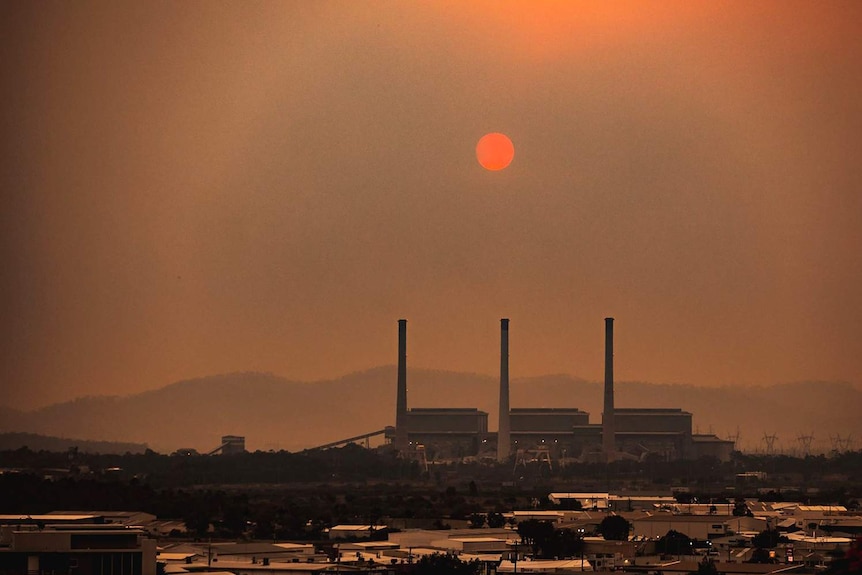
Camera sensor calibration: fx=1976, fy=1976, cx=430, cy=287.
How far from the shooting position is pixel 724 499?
62094 mm

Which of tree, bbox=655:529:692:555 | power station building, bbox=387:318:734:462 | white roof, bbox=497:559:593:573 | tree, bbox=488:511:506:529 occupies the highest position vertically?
power station building, bbox=387:318:734:462

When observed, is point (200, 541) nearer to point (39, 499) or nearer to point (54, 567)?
point (39, 499)

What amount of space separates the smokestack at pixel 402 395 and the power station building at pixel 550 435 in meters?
0.05

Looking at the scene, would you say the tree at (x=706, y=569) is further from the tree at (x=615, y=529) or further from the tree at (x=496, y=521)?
the tree at (x=496, y=521)

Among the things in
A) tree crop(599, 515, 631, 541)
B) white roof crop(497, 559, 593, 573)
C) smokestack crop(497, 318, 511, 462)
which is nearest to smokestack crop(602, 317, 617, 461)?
smokestack crop(497, 318, 511, 462)

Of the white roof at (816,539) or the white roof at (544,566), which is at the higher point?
the white roof at (816,539)

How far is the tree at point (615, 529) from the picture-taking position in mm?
42094

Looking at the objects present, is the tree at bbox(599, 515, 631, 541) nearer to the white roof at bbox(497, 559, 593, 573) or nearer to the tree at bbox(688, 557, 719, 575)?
the white roof at bbox(497, 559, 593, 573)

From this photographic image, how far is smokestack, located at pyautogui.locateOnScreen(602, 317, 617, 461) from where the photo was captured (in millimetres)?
97125

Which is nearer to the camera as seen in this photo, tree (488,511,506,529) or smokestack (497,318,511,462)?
tree (488,511,506,529)

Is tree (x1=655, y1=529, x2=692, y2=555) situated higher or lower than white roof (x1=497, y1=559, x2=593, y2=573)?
higher

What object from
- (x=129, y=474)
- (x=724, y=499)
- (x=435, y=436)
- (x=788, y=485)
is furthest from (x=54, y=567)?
(x=435, y=436)

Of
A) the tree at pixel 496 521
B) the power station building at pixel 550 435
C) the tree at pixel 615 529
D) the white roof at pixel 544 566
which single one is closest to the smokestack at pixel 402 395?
the power station building at pixel 550 435

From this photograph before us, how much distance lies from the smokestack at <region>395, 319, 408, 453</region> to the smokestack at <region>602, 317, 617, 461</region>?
10.1 metres
